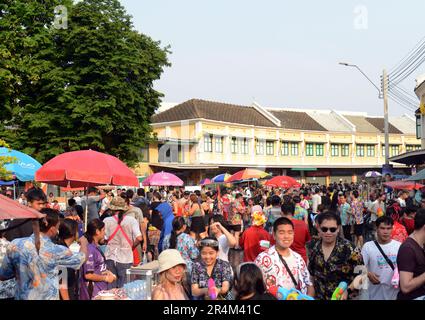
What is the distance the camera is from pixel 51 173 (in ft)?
29.0

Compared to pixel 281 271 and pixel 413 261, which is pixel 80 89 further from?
pixel 413 261

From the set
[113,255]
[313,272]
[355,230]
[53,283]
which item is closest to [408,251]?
[313,272]

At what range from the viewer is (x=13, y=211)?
4.49m

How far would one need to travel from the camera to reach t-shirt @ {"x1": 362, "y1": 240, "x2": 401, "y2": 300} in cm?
592

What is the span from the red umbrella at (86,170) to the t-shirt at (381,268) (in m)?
4.24

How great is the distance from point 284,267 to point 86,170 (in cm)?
449

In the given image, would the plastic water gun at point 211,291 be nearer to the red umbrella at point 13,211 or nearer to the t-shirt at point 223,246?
the red umbrella at point 13,211

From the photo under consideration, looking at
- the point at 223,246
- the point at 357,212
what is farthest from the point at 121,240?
the point at 357,212

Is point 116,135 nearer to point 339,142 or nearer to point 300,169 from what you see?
point 300,169

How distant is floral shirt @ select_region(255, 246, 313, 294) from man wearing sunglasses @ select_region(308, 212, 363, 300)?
14 centimetres

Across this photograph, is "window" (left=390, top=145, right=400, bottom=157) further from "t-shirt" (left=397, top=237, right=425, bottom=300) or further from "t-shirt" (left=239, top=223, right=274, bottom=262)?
"t-shirt" (left=397, top=237, right=425, bottom=300)

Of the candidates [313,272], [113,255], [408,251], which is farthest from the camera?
[113,255]

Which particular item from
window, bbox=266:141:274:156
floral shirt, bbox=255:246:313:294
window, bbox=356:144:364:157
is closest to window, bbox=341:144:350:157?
window, bbox=356:144:364:157
